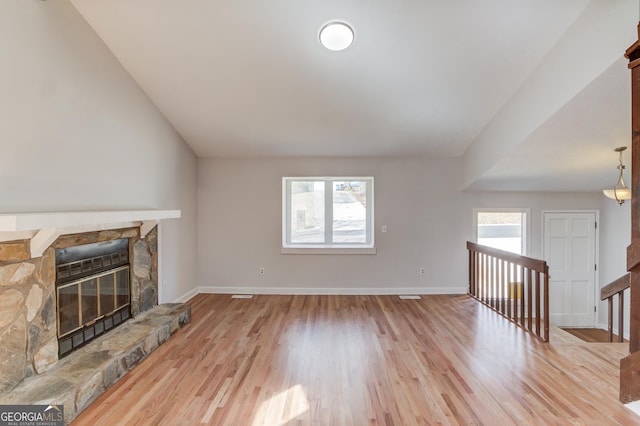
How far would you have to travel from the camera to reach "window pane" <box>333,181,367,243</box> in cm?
525

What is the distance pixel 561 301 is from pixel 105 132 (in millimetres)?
6869

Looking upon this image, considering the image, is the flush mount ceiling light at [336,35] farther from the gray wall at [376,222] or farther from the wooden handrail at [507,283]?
the wooden handrail at [507,283]

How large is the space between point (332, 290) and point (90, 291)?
10.6ft

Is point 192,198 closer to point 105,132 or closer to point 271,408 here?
point 105,132

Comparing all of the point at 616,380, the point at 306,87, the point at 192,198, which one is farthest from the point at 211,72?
the point at 616,380

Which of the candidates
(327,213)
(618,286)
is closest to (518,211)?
(618,286)

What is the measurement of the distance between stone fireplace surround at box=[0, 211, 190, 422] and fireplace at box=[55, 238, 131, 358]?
0.32 feet

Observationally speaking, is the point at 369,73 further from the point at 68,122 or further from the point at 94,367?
the point at 94,367

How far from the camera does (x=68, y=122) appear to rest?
262 centimetres

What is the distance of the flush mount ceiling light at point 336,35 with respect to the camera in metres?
2.78

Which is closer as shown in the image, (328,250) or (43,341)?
(43,341)

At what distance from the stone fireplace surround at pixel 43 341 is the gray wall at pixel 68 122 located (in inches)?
11.8

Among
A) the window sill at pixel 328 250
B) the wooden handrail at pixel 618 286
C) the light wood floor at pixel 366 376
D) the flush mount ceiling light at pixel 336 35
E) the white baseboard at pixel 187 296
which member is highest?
the flush mount ceiling light at pixel 336 35

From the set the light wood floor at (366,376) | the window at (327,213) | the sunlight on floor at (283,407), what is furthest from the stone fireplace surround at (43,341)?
the window at (327,213)
